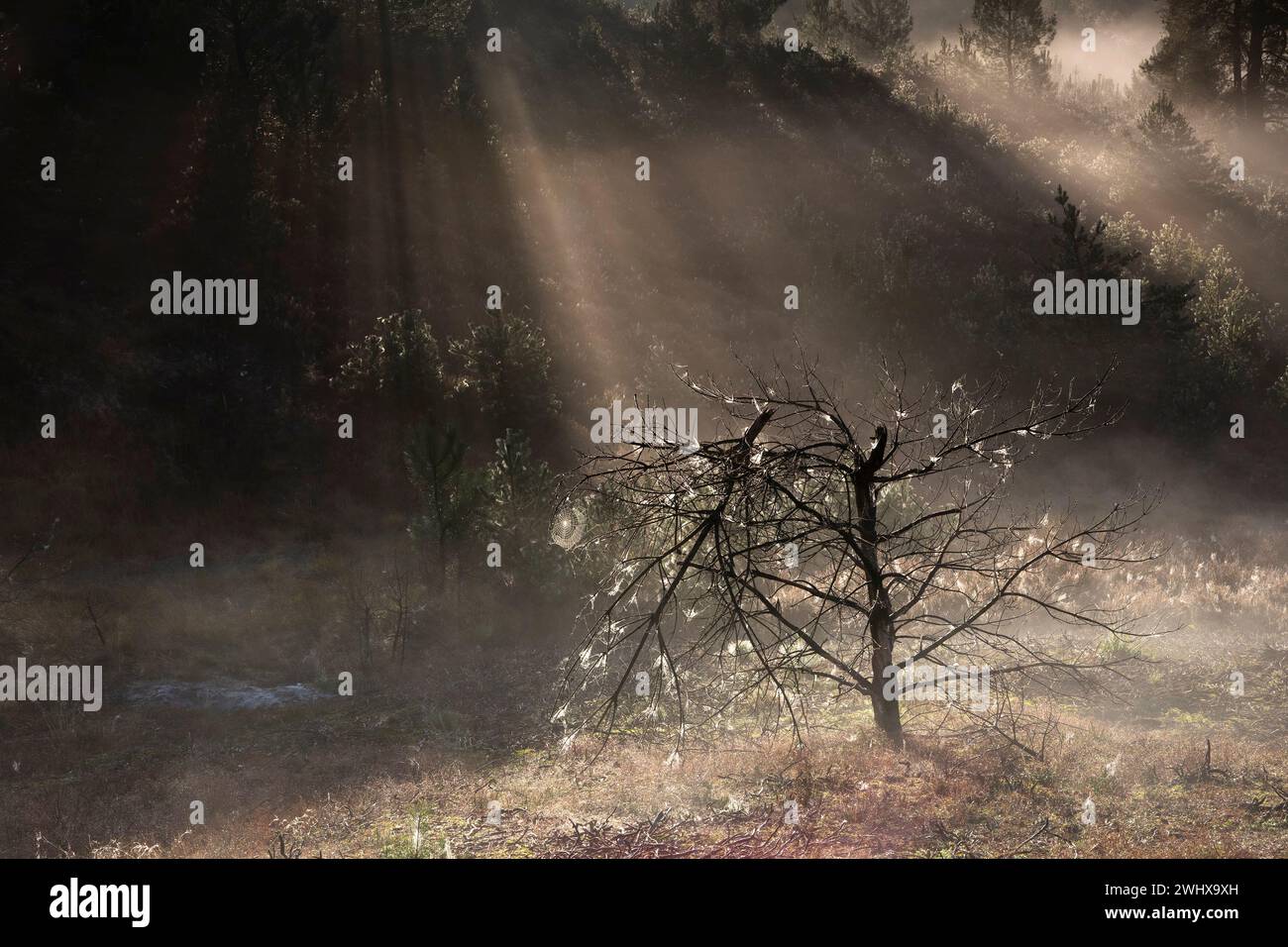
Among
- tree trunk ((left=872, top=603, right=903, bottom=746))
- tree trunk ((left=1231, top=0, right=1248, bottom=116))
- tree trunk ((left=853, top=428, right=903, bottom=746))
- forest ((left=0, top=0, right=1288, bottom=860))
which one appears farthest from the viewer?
tree trunk ((left=1231, top=0, right=1248, bottom=116))

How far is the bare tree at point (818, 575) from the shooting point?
21.6 feet

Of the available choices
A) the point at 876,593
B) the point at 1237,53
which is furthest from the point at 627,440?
the point at 1237,53

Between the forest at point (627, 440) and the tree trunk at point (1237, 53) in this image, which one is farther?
the tree trunk at point (1237, 53)

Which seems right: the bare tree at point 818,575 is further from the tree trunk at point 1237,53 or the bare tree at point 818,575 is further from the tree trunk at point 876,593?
the tree trunk at point 1237,53

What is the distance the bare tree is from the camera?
6586 millimetres

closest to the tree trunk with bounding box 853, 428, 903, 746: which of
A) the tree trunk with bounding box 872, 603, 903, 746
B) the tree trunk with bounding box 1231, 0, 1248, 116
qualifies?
the tree trunk with bounding box 872, 603, 903, 746

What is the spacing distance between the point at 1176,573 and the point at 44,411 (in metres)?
24.9

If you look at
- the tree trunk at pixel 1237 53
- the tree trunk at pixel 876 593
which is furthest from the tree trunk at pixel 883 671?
the tree trunk at pixel 1237 53

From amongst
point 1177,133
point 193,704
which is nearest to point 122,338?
point 193,704

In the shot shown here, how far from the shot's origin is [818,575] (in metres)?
18.7

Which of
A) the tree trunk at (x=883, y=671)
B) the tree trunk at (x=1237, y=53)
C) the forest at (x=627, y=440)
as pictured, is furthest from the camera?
the tree trunk at (x=1237, y=53)

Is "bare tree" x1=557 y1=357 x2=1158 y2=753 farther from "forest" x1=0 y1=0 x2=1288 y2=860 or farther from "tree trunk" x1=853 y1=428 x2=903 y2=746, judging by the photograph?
"forest" x1=0 y1=0 x2=1288 y2=860

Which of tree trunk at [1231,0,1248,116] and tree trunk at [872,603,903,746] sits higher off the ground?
tree trunk at [1231,0,1248,116]

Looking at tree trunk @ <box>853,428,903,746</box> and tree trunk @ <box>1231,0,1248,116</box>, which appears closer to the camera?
tree trunk @ <box>853,428,903,746</box>
